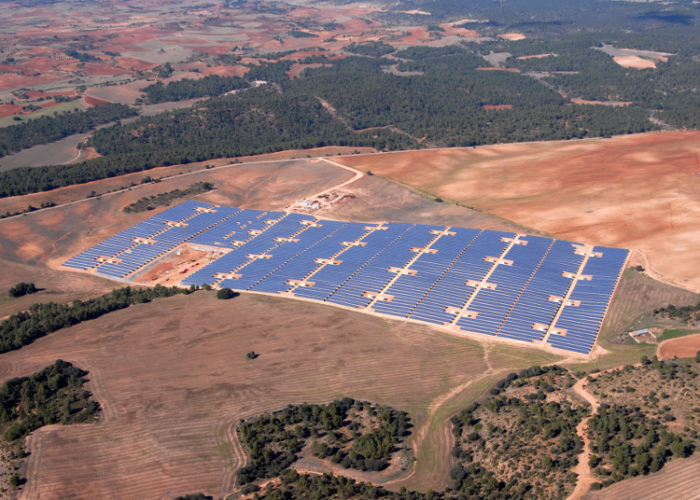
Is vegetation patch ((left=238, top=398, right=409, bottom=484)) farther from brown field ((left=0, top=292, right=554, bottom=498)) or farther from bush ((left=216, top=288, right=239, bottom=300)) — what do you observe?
bush ((left=216, top=288, right=239, bottom=300))

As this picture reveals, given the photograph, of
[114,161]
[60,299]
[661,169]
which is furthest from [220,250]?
[661,169]

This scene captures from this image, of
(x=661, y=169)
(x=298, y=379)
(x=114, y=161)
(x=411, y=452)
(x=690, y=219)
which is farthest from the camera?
(x=114, y=161)

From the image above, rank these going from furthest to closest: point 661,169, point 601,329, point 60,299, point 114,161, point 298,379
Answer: point 114,161, point 661,169, point 60,299, point 601,329, point 298,379

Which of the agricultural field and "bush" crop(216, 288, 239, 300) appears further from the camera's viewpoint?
"bush" crop(216, 288, 239, 300)

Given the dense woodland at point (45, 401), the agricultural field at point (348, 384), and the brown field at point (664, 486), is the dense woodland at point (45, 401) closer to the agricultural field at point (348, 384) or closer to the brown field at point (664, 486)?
the agricultural field at point (348, 384)

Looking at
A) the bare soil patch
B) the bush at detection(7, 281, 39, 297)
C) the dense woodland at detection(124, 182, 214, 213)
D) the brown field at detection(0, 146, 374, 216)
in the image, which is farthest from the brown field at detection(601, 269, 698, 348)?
the brown field at detection(0, 146, 374, 216)

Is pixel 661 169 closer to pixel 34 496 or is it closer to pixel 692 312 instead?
pixel 692 312

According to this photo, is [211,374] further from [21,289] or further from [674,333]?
[674,333]

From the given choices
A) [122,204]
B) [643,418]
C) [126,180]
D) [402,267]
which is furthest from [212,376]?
[126,180]
